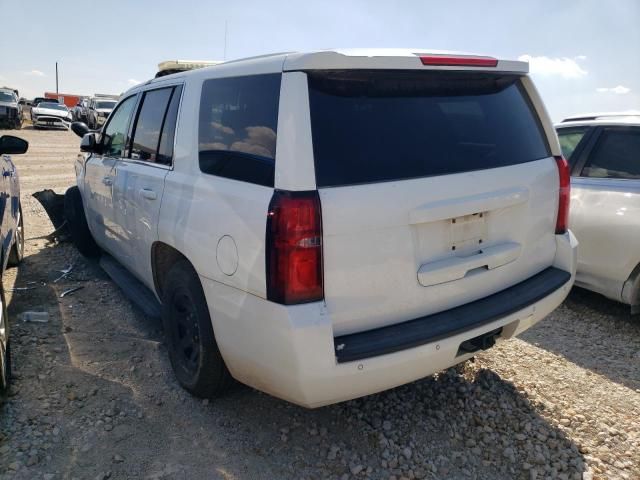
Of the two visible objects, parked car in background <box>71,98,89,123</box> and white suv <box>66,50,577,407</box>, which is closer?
white suv <box>66,50,577,407</box>

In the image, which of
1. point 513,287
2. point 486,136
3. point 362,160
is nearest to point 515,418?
point 513,287

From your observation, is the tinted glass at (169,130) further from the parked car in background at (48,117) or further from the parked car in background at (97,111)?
the parked car in background at (48,117)

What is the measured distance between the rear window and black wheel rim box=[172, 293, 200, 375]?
129 cm

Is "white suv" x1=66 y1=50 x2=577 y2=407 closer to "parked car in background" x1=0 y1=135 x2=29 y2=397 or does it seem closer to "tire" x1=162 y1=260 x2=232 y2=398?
"tire" x1=162 y1=260 x2=232 y2=398

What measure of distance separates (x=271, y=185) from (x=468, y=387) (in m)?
1.95

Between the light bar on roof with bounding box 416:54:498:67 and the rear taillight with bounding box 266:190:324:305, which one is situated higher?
the light bar on roof with bounding box 416:54:498:67

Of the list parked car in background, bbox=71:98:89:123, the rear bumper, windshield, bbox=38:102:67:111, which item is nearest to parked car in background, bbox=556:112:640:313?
the rear bumper

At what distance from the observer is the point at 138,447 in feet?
8.77

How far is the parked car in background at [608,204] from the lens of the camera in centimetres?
411

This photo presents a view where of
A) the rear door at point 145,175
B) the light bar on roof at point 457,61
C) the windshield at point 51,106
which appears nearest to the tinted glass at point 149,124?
the rear door at point 145,175

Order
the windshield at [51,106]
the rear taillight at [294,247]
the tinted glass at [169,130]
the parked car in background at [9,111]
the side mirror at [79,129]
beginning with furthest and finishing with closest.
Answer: the windshield at [51,106]
the parked car in background at [9,111]
the side mirror at [79,129]
the tinted glass at [169,130]
the rear taillight at [294,247]

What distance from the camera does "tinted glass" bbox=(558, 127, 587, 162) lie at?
4.71 meters

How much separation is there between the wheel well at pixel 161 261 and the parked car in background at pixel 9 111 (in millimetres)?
24526

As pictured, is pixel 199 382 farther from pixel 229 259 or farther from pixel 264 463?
pixel 229 259
